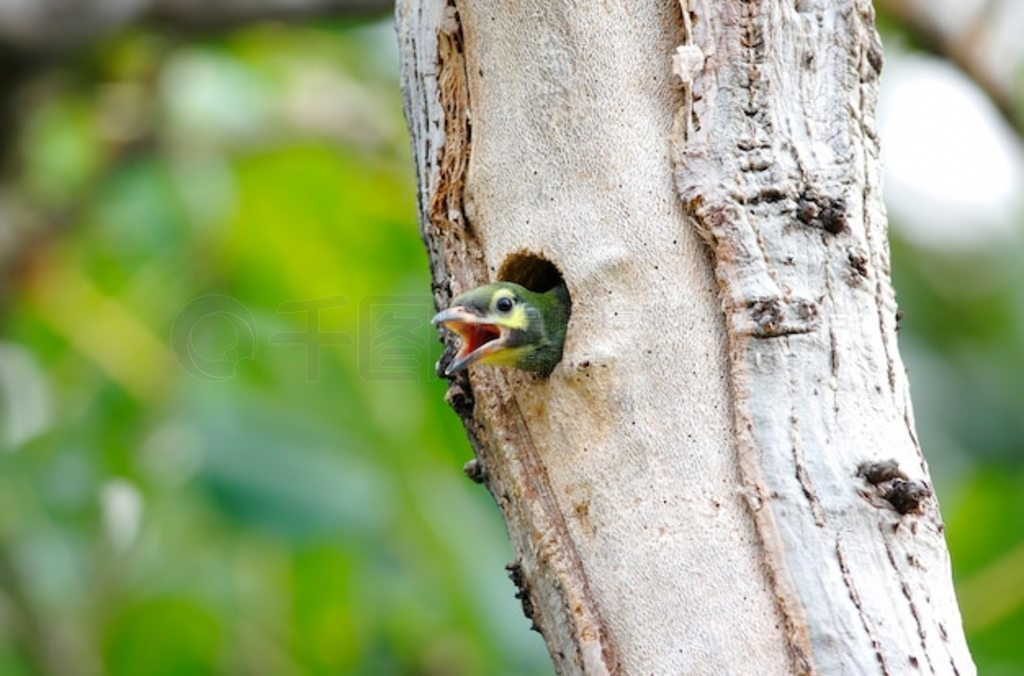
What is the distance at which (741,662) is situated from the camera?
2.71 metres

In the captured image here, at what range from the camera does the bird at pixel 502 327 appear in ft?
10.2

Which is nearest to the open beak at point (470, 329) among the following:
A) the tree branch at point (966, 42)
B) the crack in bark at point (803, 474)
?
the crack in bark at point (803, 474)

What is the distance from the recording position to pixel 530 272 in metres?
3.35

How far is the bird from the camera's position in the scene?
3104 millimetres

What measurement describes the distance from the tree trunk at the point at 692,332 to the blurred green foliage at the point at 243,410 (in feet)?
11.9

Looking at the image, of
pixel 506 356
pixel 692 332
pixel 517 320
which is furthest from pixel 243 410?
pixel 692 332

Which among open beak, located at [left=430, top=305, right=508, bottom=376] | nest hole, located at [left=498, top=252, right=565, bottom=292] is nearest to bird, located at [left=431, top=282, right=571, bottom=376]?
open beak, located at [left=430, top=305, right=508, bottom=376]

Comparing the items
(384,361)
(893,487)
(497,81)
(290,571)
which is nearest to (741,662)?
(893,487)

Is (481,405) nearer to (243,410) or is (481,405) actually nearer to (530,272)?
(530,272)

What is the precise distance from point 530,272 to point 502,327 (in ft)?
1.04

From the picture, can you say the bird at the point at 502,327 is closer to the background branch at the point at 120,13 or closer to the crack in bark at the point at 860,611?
the crack in bark at the point at 860,611

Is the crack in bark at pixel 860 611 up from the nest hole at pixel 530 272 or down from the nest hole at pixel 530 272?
down

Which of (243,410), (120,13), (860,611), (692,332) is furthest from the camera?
(243,410)

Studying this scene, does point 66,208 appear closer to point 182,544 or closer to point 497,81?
point 182,544
